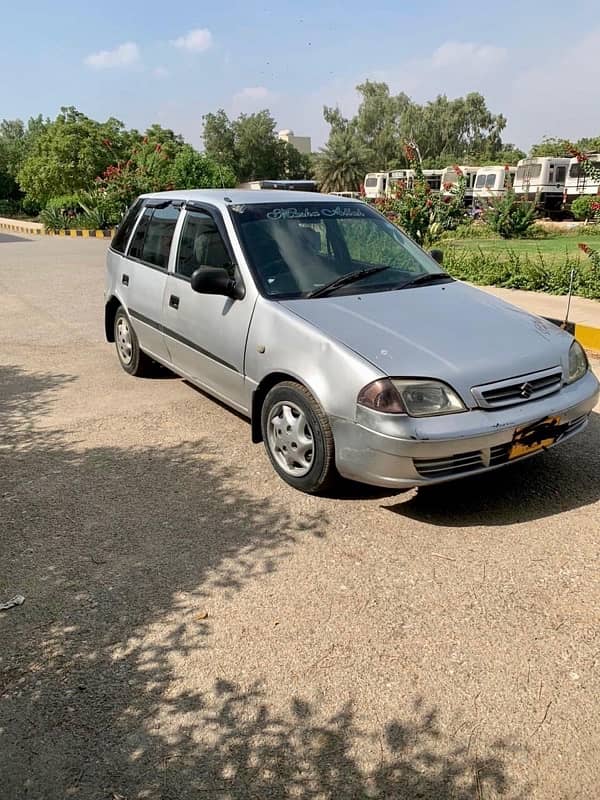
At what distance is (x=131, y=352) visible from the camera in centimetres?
620

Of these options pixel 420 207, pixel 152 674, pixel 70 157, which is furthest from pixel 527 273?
pixel 70 157

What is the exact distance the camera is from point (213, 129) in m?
73.9

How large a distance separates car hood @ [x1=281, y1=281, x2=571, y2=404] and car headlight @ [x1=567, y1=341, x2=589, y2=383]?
3.2 inches

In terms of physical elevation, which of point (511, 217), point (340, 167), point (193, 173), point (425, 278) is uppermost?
point (340, 167)

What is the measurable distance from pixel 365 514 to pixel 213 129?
7729cm

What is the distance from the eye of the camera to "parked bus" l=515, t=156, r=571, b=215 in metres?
34.3

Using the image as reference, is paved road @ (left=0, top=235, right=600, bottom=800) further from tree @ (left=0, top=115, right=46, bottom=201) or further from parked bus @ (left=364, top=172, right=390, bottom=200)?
tree @ (left=0, top=115, right=46, bottom=201)

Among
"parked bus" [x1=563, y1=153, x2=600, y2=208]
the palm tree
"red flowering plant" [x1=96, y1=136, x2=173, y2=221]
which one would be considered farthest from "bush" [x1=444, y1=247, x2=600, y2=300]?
the palm tree

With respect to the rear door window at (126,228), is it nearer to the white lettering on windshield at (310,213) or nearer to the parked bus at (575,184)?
the white lettering on windshield at (310,213)

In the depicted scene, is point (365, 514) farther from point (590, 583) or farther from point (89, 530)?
point (89, 530)

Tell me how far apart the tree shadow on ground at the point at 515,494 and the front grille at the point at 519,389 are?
25.6 inches

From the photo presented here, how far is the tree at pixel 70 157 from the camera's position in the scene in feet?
126

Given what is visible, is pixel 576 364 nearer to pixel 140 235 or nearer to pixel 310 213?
pixel 310 213

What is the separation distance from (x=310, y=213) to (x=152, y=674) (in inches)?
132
